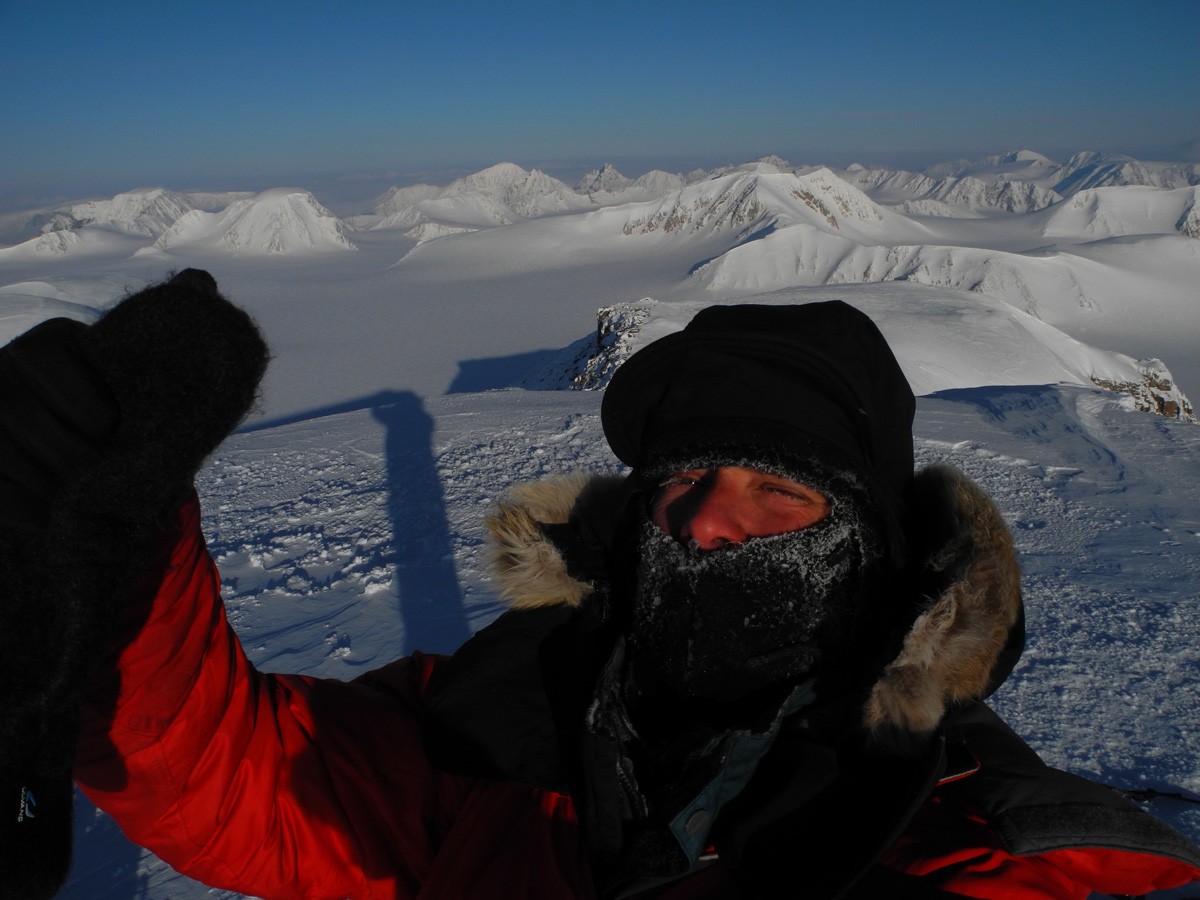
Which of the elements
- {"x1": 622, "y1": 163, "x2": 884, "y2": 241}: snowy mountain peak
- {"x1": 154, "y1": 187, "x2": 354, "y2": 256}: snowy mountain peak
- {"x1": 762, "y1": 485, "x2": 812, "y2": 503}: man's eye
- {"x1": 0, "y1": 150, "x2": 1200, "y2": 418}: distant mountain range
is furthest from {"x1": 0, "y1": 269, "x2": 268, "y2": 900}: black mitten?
{"x1": 154, "y1": 187, "x2": 354, "y2": 256}: snowy mountain peak

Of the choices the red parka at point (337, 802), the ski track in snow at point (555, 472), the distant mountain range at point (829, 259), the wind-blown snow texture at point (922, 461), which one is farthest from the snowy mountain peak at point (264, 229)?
the red parka at point (337, 802)

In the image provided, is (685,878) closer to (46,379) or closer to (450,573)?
(46,379)

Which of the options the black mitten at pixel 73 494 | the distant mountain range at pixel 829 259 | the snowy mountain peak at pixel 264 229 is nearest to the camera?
the black mitten at pixel 73 494

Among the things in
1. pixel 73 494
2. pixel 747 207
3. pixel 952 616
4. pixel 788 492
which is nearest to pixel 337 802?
pixel 73 494

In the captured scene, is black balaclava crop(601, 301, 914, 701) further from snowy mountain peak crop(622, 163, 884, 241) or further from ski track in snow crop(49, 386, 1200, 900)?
snowy mountain peak crop(622, 163, 884, 241)

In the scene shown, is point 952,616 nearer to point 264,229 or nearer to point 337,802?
point 337,802

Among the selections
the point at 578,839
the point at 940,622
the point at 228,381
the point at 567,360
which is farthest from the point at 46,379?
the point at 567,360

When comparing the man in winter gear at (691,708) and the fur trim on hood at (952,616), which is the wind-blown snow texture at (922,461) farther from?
the fur trim on hood at (952,616)
